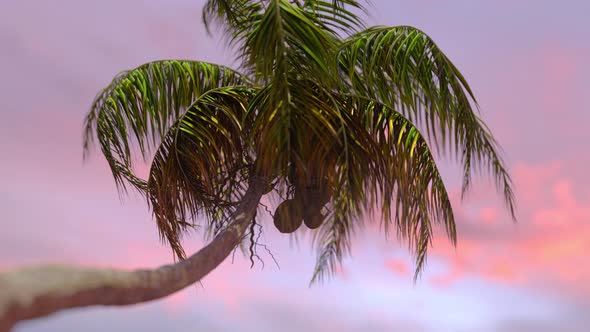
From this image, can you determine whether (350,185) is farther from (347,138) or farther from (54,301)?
(54,301)

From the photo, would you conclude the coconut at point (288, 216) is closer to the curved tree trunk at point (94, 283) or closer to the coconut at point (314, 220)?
the coconut at point (314, 220)

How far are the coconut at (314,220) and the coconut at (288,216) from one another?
0.26 feet

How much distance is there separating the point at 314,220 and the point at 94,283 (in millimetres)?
2953

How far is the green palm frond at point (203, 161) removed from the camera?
27.7 ft

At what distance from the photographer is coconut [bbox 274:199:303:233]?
8252mm

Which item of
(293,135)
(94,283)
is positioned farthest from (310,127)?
(94,283)

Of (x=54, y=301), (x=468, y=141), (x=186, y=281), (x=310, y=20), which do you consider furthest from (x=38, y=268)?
(x=468, y=141)

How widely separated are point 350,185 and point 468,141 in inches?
60.4

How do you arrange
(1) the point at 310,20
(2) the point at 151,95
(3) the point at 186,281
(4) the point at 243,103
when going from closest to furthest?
(3) the point at 186,281, (1) the point at 310,20, (4) the point at 243,103, (2) the point at 151,95

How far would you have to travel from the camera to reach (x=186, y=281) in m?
7.06

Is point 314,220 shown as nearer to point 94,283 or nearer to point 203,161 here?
point 203,161

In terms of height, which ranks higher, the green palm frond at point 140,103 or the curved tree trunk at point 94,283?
the green palm frond at point 140,103

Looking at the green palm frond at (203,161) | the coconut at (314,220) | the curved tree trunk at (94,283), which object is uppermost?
the green palm frond at (203,161)

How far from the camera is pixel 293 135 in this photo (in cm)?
720
